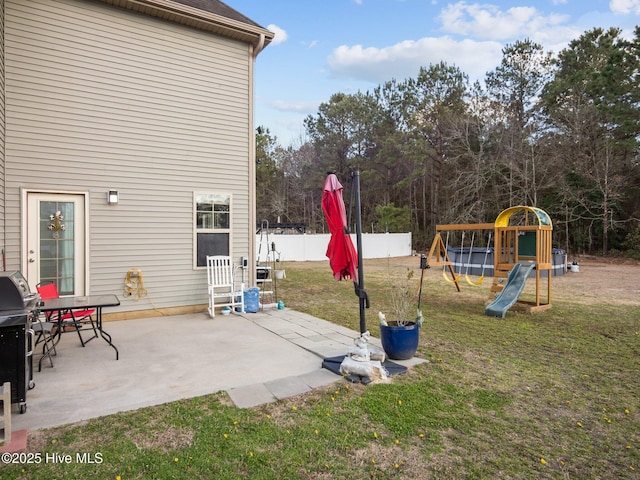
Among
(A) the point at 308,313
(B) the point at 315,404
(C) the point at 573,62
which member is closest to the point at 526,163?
(C) the point at 573,62

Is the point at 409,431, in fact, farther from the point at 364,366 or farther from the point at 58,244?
the point at 58,244

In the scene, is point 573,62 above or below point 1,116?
above

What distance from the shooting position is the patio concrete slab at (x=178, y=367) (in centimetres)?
300

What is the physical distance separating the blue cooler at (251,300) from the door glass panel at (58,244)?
2.44 metres

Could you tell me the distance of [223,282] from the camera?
256 inches

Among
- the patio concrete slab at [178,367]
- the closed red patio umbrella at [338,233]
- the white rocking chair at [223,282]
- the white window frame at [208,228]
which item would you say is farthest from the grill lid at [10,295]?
the white window frame at [208,228]

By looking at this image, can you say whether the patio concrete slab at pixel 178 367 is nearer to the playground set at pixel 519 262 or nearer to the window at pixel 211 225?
the window at pixel 211 225

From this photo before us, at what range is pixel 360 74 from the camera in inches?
984

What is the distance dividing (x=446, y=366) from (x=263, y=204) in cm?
2480

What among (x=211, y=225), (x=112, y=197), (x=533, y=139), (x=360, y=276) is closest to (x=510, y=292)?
(x=360, y=276)

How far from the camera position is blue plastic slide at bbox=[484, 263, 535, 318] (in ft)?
21.0

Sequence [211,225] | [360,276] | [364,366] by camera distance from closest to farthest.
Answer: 1. [364,366]
2. [360,276]
3. [211,225]

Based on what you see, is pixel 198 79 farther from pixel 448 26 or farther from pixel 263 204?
pixel 263 204

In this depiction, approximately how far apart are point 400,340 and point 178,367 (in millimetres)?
2146
